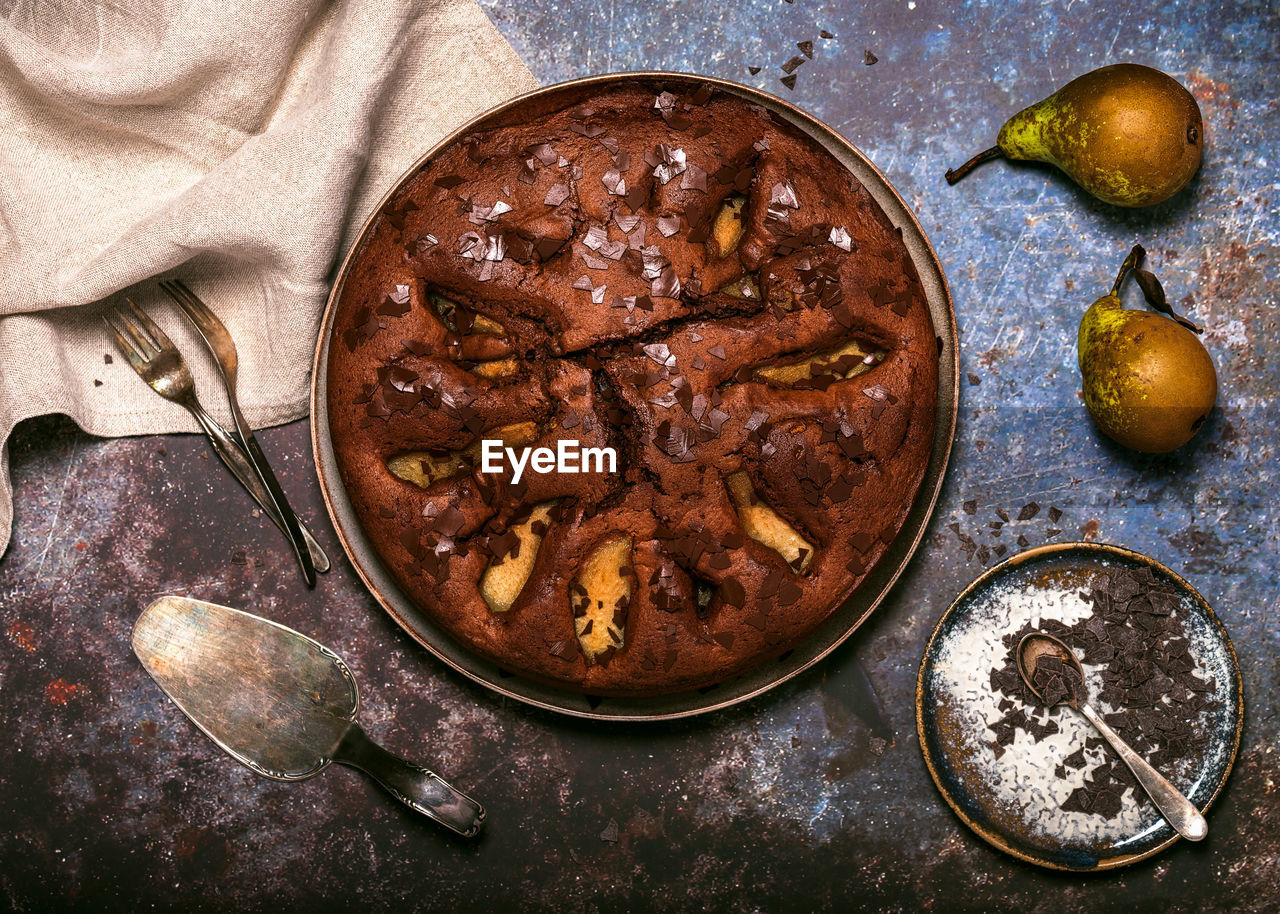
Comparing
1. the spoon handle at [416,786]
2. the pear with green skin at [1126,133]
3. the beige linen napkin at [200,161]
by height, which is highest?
the pear with green skin at [1126,133]

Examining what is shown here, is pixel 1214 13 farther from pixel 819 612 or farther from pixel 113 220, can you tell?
pixel 113 220

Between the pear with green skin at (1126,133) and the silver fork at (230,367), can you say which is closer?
the pear with green skin at (1126,133)

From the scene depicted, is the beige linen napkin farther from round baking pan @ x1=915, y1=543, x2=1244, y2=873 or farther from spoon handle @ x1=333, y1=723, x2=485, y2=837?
round baking pan @ x1=915, y1=543, x2=1244, y2=873

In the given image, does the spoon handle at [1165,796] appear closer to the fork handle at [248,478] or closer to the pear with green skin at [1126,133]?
the pear with green skin at [1126,133]

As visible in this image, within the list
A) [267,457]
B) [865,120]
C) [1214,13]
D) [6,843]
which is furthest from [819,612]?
[6,843]

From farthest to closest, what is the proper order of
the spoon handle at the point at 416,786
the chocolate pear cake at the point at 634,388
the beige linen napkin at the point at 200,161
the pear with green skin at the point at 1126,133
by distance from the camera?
the spoon handle at the point at 416,786
the beige linen napkin at the point at 200,161
the pear with green skin at the point at 1126,133
the chocolate pear cake at the point at 634,388

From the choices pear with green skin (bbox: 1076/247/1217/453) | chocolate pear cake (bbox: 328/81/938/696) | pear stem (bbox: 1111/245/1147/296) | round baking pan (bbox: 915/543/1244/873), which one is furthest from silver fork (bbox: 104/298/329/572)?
Result: pear stem (bbox: 1111/245/1147/296)

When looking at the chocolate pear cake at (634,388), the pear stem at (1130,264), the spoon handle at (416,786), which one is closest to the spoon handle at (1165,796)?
the chocolate pear cake at (634,388)
